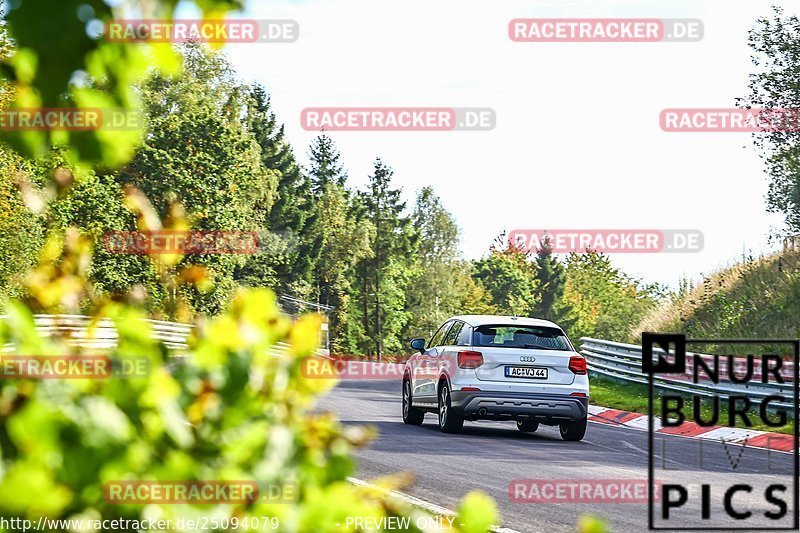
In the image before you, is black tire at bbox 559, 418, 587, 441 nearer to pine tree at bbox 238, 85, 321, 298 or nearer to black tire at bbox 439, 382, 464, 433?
black tire at bbox 439, 382, 464, 433

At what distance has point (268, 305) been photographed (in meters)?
2.12

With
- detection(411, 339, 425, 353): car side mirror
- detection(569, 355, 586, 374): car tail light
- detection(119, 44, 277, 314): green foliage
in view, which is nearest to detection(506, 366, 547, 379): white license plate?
detection(569, 355, 586, 374): car tail light

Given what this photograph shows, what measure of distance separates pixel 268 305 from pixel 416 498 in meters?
7.96

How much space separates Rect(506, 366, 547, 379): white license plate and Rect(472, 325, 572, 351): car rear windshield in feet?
0.99

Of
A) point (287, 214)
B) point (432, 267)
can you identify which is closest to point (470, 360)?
point (287, 214)

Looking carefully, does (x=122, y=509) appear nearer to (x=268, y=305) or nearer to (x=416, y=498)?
(x=268, y=305)

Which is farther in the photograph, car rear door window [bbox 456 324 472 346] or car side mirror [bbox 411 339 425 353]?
car side mirror [bbox 411 339 425 353]

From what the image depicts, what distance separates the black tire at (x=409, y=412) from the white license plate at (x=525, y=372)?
2.80 metres

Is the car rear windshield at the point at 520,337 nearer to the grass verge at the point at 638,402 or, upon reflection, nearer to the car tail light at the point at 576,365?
the car tail light at the point at 576,365

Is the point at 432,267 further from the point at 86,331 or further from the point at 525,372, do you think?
the point at 86,331

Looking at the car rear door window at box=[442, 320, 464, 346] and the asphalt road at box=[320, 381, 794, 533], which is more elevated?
the car rear door window at box=[442, 320, 464, 346]

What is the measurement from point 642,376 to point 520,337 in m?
12.0

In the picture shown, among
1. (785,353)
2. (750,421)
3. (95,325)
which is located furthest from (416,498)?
(785,353)

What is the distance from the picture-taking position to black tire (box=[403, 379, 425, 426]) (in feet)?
59.0
